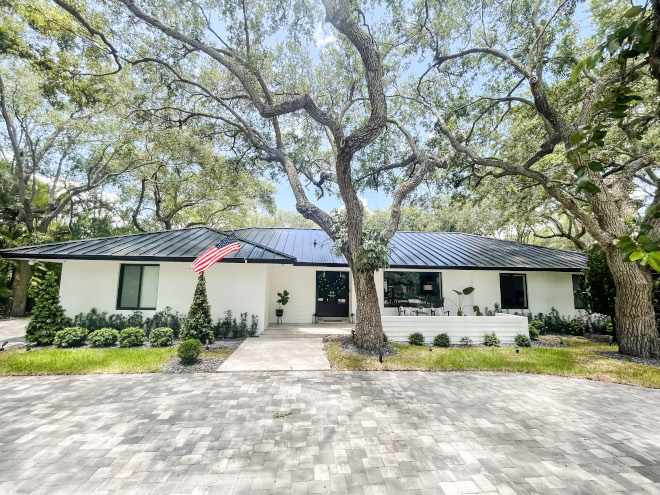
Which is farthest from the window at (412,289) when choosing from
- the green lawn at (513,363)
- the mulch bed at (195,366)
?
the mulch bed at (195,366)

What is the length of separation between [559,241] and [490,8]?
24.9 meters

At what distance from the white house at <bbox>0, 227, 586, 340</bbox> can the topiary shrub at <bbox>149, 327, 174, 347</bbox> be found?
1.40 metres

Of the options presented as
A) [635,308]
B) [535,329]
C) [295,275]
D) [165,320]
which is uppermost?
[295,275]

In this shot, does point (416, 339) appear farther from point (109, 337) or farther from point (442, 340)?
point (109, 337)

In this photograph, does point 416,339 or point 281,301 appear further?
point 281,301

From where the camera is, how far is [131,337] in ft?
28.9

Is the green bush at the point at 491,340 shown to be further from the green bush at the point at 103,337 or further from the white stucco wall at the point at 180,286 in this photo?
the green bush at the point at 103,337

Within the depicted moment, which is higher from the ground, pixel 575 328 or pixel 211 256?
pixel 211 256

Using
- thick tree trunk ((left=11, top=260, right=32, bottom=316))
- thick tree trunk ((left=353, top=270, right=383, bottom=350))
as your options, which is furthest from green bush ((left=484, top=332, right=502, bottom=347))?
thick tree trunk ((left=11, top=260, right=32, bottom=316))

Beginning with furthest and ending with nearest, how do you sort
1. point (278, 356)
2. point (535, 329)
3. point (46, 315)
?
point (535, 329)
point (46, 315)
point (278, 356)

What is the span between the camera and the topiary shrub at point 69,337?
27.8 ft

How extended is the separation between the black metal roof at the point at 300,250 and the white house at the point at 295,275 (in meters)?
0.04

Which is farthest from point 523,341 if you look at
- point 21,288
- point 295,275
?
point 21,288

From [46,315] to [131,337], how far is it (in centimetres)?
273
